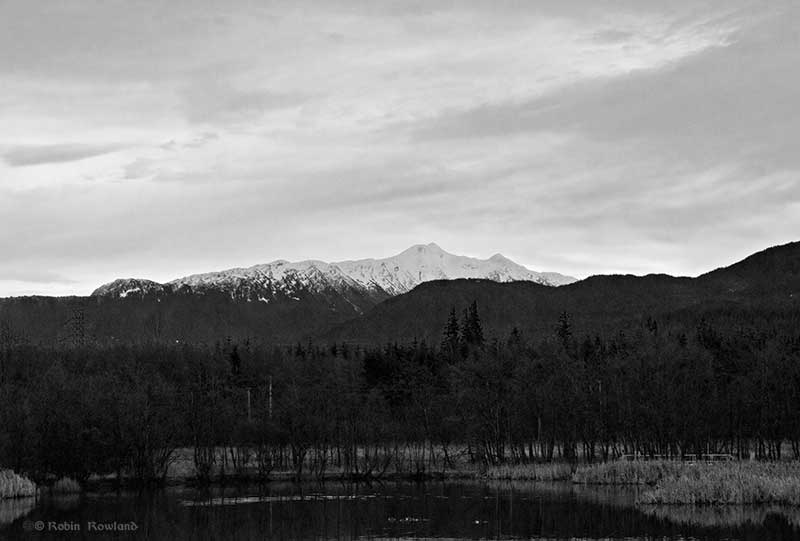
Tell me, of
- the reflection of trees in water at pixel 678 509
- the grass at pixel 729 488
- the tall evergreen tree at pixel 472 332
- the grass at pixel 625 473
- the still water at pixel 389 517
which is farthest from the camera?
the tall evergreen tree at pixel 472 332

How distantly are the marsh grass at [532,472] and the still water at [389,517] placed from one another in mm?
5818

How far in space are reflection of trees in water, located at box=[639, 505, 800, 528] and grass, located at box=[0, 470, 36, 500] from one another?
1321 inches

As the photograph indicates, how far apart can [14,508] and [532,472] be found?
111ft

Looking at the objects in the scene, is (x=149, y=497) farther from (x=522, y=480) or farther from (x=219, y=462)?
(x=522, y=480)

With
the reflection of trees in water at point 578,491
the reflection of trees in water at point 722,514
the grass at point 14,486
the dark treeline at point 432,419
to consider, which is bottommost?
the reflection of trees in water at point 722,514

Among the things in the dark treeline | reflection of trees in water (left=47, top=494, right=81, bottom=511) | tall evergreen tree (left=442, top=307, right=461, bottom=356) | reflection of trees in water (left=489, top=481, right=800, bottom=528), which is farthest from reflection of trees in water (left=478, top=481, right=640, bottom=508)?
tall evergreen tree (left=442, top=307, right=461, bottom=356)

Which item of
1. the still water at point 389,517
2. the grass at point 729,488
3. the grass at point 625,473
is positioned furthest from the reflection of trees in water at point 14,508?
the grass at point 625,473

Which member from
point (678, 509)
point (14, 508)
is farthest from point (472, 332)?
point (14, 508)

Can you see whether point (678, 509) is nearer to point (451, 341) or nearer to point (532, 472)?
point (532, 472)

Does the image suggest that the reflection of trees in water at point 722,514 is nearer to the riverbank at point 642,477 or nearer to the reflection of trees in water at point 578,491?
the riverbank at point 642,477

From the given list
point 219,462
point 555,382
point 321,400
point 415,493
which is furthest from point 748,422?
point 219,462

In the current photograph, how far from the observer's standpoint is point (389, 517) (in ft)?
159

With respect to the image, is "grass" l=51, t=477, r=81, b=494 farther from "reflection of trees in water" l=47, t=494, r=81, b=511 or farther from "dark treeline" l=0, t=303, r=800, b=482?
"reflection of trees in water" l=47, t=494, r=81, b=511

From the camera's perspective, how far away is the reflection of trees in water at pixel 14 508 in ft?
153
